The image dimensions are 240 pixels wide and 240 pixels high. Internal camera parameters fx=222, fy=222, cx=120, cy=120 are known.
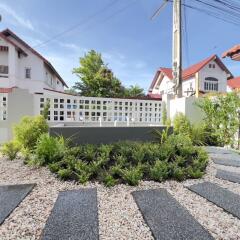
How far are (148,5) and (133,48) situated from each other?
6081mm

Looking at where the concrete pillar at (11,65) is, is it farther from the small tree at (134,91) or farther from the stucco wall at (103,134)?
the stucco wall at (103,134)

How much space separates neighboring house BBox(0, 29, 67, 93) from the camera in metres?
16.9

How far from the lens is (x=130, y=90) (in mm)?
27656

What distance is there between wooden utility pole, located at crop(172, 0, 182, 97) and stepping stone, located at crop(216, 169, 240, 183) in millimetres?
4822

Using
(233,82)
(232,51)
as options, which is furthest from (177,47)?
(233,82)

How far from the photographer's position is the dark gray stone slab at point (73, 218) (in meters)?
2.24

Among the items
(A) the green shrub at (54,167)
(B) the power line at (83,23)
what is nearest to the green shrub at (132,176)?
(A) the green shrub at (54,167)

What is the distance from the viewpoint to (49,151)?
14.6ft

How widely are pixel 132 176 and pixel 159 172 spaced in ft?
1.67

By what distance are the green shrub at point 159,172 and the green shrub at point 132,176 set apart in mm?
216

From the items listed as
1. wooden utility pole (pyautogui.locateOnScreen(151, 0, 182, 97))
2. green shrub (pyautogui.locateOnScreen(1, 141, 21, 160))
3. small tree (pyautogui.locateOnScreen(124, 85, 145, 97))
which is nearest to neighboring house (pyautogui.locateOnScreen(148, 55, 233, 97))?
small tree (pyautogui.locateOnScreen(124, 85, 145, 97))

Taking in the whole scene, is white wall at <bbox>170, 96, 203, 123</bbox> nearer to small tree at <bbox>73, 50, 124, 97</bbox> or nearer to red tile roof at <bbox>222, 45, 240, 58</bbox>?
red tile roof at <bbox>222, 45, 240, 58</bbox>

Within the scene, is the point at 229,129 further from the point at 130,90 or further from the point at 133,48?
the point at 130,90

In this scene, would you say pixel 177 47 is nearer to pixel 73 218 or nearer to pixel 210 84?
pixel 73 218
